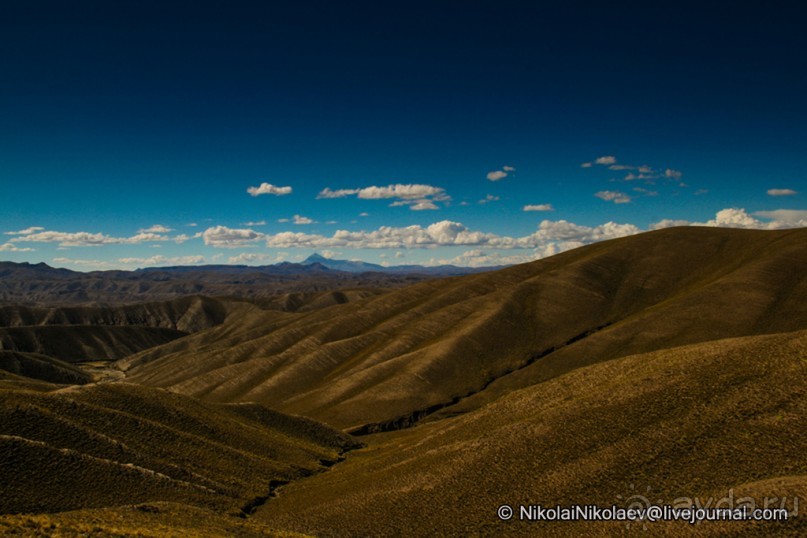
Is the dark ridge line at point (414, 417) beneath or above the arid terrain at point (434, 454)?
beneath

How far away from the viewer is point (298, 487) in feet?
197

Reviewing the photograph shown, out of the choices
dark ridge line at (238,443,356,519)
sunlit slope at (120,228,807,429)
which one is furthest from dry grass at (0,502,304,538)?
sunlit slope at (120,228,807,429)

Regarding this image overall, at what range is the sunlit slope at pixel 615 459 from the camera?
122ft

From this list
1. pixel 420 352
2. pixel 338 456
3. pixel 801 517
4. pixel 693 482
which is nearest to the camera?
pixel 801 517

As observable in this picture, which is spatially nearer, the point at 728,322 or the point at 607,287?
the point at 728,322

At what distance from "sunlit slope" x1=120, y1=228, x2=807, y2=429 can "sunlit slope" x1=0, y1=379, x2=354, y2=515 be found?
126 feet

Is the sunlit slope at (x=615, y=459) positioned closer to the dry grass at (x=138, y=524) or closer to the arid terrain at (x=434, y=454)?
the arid terrain at (x=434, y=454)

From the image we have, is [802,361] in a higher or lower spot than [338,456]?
higher

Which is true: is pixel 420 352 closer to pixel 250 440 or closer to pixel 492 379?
pixel 492 379

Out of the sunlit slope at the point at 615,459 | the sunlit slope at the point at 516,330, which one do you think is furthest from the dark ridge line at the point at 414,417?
the sunlit slope at the point at 615,459

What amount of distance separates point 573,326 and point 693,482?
110 m

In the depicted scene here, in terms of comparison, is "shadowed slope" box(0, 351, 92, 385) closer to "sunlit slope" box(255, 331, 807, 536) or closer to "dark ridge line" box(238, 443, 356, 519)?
Result: "dark ridge line" box(238, 443, 356, 519)

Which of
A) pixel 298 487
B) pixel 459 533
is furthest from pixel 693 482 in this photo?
pixel 298 487

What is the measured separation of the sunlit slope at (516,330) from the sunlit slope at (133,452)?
3827 cm
